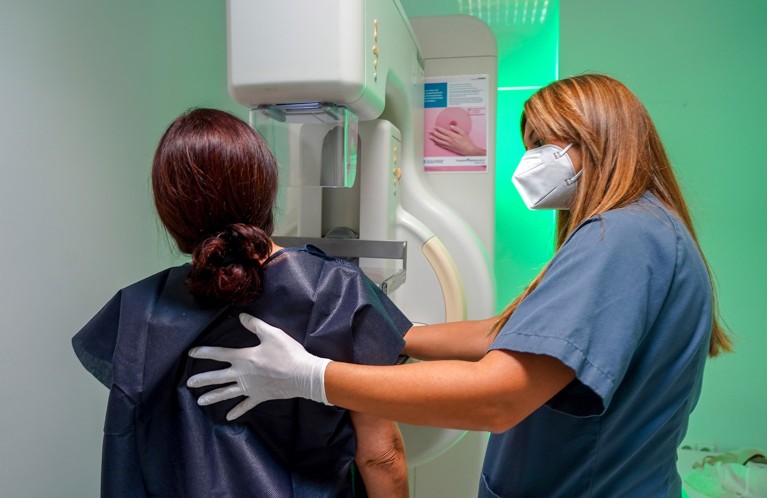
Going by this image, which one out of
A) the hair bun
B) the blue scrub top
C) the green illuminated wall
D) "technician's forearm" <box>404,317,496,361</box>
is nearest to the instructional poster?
the green illuminated wall

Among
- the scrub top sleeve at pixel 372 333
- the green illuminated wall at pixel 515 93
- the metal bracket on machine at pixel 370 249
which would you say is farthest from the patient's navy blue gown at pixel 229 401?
the green illuminated wall at pixel 515 93

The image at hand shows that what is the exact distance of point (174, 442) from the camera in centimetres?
91

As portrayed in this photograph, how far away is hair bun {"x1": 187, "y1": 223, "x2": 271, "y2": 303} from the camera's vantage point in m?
0.82

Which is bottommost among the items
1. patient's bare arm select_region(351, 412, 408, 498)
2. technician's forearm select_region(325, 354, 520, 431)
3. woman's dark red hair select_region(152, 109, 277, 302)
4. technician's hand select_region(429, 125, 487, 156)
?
patient's bare arm select_region(351, 412, 408, 498)

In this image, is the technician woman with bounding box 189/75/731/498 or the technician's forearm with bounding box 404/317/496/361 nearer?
the technician woman with bounding box 189/75/731/498

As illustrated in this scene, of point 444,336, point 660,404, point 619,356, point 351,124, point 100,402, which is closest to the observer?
point 619,356

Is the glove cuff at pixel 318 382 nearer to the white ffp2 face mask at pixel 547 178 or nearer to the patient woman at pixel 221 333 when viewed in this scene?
the patient woman at pixel 221 333

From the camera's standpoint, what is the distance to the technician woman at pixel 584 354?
78 cm

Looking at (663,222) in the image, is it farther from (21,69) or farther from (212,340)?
(21,69)

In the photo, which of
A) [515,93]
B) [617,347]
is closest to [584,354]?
[617,347]

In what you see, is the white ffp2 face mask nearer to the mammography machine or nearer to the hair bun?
the mammography machine

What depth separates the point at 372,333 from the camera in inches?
36.1

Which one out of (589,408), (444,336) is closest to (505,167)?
(444,336)

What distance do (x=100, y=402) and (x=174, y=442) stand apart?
3.31ft
